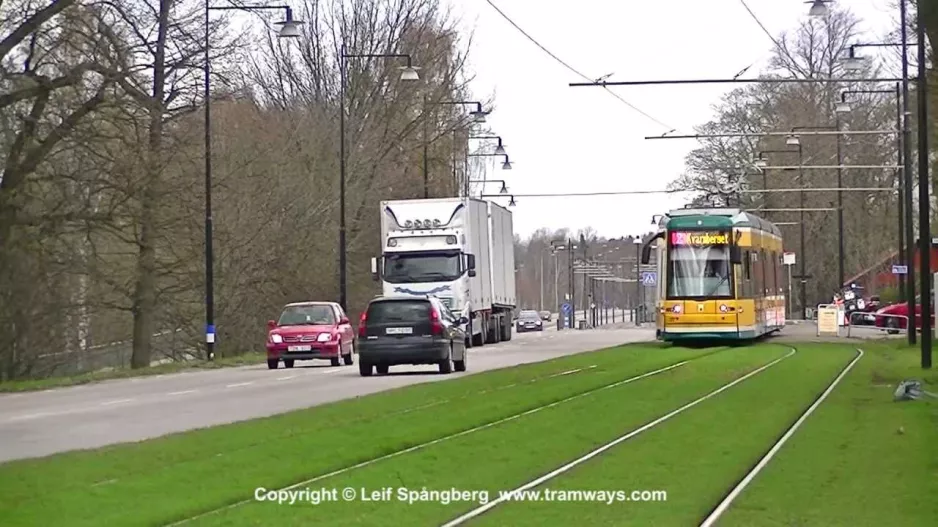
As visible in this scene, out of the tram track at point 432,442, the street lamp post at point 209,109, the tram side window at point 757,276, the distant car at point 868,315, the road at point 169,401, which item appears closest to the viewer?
the tram track at point 432,442

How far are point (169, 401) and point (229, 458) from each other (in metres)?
11.9

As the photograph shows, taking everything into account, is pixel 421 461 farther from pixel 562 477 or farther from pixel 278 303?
pixel 278 303

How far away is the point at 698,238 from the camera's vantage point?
144 ft

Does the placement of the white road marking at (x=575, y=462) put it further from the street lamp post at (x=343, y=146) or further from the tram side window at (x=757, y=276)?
the street lamp post at (x=343, y=146)

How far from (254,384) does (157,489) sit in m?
19.4

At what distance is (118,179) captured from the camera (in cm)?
4241

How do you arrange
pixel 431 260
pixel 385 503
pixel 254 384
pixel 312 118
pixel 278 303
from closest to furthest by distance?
pixel 385 503 < pixel 254 384 < pixel 431 260 < pixel 278 303 < pixel 312 118

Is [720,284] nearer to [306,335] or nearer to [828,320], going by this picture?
[306,335]

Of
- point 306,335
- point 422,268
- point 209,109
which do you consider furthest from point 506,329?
point 306,335

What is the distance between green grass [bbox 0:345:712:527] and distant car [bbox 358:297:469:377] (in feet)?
19.7

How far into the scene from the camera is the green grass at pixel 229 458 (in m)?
12.8

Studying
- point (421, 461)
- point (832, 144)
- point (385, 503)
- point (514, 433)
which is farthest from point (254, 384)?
point (832, 144)

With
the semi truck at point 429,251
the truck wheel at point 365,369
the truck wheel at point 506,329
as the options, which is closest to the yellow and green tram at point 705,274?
the semi truck at point 429,251

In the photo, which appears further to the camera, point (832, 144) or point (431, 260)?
point (832, 144)
